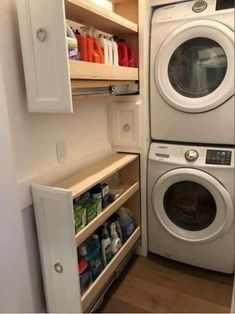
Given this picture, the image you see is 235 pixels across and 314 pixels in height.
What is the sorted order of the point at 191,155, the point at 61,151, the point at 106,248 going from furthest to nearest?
the point at 191,155 → the point at 106,248 → the point at 61,151

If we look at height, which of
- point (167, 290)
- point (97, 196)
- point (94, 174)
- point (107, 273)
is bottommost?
point (167, 290)

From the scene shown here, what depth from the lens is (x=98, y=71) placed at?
4.20 ft

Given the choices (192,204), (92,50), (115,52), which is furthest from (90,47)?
(192,204)

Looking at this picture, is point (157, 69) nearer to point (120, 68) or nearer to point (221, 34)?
point (120, 68)

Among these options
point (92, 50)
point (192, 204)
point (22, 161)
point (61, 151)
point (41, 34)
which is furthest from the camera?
point (192, 204)

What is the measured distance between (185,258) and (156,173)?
64 centimetres

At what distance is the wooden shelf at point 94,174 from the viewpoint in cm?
128

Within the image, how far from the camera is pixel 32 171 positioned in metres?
1.24

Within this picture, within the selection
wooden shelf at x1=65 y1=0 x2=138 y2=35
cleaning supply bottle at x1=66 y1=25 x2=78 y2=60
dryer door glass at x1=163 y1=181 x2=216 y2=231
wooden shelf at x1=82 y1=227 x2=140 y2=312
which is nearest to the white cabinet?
wooden shelf at x1=82 y1=227 x2=140 y2=312

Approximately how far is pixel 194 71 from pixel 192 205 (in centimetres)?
89

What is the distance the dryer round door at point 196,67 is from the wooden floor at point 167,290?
113 cm

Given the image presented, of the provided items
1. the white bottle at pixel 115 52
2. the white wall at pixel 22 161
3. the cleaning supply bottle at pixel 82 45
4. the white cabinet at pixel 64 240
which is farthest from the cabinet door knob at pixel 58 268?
the white bottle at pixel 115 52

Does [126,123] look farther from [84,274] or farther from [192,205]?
[84,274]

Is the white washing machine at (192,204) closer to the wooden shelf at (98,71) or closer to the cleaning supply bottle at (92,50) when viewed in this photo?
the wooden shelf at (98,71)
